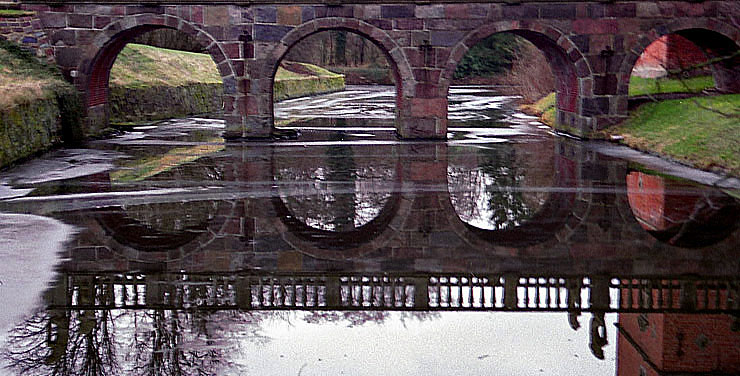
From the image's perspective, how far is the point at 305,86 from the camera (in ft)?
188

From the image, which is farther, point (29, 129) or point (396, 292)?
point (29, 129)

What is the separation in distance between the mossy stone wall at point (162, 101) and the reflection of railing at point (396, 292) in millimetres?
24466

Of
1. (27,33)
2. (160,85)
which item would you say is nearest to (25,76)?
(27,33)

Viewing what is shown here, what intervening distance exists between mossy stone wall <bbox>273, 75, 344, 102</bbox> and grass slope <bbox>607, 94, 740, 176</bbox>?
1084 inches

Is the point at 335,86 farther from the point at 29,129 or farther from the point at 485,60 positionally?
the point at 29,129

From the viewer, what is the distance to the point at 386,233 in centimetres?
1207

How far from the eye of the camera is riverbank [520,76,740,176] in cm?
1892

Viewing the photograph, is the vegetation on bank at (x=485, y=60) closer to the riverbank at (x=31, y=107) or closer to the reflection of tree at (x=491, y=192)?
the riverbank at (x=31, y=107)

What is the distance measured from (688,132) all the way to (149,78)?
21526 mm

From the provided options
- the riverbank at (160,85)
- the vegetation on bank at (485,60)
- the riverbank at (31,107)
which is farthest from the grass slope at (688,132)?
the vegetation on bank at (485,60)

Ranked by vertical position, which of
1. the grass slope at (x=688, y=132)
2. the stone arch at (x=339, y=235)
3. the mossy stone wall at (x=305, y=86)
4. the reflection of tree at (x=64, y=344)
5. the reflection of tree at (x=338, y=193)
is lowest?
the reflection of tree at (x=64, y=344)

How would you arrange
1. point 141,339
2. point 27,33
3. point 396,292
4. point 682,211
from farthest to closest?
point 27,33
point 682,211
point 396,292
point 141,339

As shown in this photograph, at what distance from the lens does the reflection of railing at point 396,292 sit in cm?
844

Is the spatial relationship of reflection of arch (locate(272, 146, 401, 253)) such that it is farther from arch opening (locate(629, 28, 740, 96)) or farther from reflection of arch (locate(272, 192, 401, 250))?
arch opening (locate(629, 28, 740, 96))
